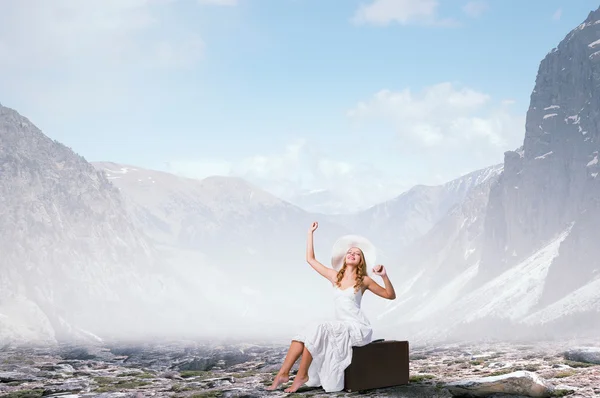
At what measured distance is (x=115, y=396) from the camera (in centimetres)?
2053

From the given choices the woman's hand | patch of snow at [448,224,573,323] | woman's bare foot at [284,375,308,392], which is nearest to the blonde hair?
the woman's hand

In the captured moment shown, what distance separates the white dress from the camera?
14797 mm

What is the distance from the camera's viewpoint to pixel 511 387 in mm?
15469

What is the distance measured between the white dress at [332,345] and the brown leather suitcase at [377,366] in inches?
5.9

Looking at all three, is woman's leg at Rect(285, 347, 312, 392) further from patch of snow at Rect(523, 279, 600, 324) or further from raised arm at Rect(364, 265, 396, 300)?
patch of snow at Rect(523, 279, 600, 324)

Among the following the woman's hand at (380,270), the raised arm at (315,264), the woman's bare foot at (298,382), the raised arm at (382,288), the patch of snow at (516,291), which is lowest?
the woman's bare foot at (298,382)

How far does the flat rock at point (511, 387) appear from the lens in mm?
15492

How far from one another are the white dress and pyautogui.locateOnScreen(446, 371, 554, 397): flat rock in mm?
3012

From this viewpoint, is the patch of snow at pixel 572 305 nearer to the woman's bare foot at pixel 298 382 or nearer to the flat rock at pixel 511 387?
the flat rock at pixel 511 387

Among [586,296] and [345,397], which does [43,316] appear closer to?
[586,296]

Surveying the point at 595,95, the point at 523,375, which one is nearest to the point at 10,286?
the point at 595,95

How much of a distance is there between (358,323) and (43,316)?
7098 inches

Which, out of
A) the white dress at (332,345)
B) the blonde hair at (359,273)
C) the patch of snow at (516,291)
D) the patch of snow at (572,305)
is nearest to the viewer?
the white dress at (332,345)

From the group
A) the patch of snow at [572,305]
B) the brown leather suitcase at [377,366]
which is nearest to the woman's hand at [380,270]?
the brown leather suitcase at [377,366]
